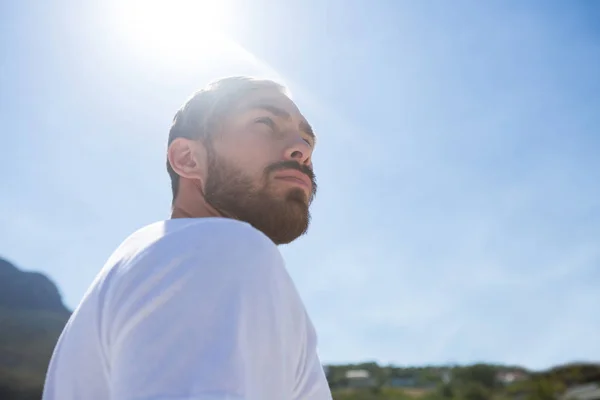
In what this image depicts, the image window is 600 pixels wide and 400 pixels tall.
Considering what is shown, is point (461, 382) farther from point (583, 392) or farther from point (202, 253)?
point (202, 253)

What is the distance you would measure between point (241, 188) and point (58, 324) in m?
5.14

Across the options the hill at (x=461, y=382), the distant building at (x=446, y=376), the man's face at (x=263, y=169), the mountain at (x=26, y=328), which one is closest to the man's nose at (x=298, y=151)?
the man's face at (x=263, y=169)

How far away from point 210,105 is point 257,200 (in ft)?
1.04

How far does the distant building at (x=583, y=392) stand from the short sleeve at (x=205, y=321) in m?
46.0

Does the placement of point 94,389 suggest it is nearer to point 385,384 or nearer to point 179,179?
point 179,179

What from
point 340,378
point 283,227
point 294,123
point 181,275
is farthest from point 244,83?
point 340,378

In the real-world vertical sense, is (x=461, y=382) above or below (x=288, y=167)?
above

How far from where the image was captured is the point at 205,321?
2.57 ft

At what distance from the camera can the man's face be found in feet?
4.41

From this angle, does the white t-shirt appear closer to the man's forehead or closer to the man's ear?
the man's ear

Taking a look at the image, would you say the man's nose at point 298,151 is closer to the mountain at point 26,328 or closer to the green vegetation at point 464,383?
the mountain at point 26,328

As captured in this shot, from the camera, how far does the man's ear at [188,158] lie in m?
1.42

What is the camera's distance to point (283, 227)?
1.37 m

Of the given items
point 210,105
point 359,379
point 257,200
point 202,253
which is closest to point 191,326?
point 202,253
